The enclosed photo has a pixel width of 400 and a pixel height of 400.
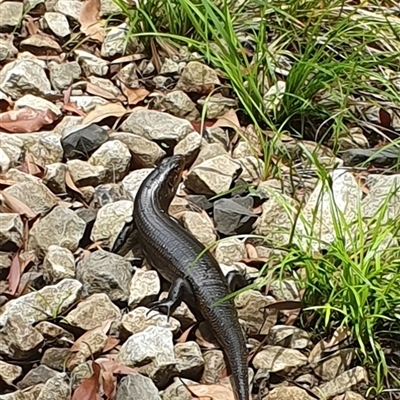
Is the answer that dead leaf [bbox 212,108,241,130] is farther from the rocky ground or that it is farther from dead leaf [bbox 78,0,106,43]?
dead leaf [bbox 78,0,106,43]

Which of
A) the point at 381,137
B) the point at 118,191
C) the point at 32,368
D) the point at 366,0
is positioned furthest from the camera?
the point at 366,0

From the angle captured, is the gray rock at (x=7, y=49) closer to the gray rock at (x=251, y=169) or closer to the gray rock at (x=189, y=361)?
the gray rock at (x=251, y=169)

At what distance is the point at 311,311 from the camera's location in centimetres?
332

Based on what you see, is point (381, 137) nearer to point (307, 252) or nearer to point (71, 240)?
point (307, 252)

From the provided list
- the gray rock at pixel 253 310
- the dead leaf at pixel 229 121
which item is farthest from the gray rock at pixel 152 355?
the dead leaf at pixel 229 121

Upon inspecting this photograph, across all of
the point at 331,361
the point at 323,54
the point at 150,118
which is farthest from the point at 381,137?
the point at 331,361

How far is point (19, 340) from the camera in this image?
10.3 feet

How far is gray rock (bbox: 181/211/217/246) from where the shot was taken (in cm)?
369

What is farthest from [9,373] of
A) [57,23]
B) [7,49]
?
[57,23]

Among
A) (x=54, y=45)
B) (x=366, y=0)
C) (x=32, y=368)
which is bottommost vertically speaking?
(x=32, y=368)

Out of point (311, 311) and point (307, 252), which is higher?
point (307, 252)

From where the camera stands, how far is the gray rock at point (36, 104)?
428 centimetres

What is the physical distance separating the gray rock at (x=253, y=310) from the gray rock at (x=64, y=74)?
1591mm

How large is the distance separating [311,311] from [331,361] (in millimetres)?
201
